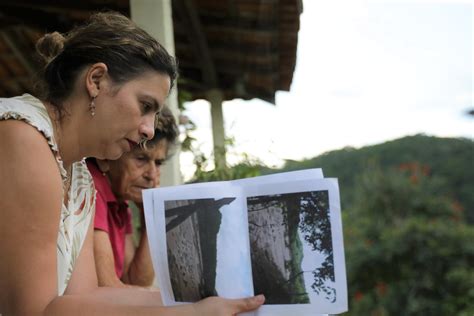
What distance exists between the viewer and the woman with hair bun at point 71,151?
4.78 ft

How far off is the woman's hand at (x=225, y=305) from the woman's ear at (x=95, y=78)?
1.62ft

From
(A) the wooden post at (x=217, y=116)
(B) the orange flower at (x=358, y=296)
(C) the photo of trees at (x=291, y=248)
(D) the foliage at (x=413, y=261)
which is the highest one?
(A) the wooden post at (x=217, y=116)

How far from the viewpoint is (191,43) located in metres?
5.55

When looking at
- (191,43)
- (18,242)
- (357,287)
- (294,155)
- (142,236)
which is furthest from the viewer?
(357,287)

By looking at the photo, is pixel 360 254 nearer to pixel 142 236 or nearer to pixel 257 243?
pixel 142 236

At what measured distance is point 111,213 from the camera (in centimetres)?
273

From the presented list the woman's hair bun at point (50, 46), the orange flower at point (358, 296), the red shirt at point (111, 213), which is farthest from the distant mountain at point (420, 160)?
the woman's hair bun at point (50, 46)

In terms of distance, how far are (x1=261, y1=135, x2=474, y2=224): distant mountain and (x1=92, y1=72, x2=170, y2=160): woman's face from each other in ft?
40.5

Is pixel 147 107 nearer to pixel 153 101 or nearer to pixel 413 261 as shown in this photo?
pixel 153 101


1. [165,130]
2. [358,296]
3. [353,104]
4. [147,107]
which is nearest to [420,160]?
[353,104]

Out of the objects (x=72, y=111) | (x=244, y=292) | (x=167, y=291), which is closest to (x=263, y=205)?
(x=244, y=292)

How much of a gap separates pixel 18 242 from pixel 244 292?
47cm

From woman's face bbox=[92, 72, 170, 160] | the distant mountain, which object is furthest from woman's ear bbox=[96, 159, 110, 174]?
the distant mountain

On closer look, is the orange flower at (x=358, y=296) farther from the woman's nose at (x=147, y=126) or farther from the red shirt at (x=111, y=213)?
the woman's nose at (x=147, y=126)
